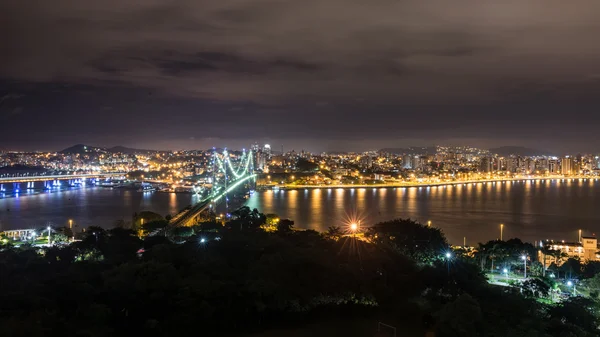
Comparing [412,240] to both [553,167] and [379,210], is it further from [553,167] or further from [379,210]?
[553,167]

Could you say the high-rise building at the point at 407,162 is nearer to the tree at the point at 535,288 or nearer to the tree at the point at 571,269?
the tree at the point at 571,269

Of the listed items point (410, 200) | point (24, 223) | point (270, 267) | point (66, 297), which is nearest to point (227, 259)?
point (270, 267)

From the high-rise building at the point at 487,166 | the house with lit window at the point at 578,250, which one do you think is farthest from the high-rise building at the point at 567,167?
the house with lit window at the point at 578,250

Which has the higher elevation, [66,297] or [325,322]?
[66,297]

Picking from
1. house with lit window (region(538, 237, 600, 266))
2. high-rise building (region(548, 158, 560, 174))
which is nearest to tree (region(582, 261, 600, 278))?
house with lit window (region(538, 237, 600, 266))

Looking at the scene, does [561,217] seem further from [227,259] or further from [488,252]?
[227,259]

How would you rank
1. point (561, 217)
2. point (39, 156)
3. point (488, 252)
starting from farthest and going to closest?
point (39, 156), point (561, 217), point (488, 252)
